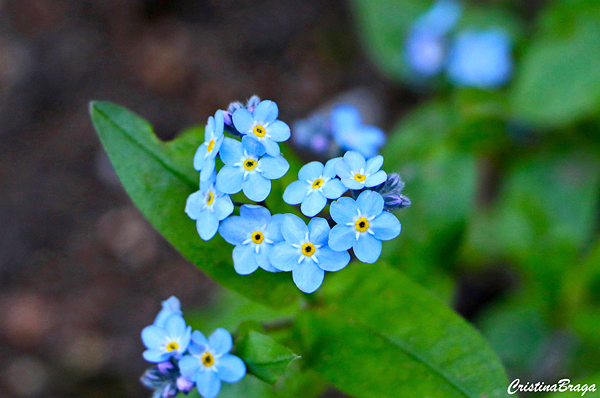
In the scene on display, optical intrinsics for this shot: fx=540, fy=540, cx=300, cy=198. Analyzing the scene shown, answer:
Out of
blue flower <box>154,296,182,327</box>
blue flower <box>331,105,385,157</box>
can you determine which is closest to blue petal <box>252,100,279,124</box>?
blue flower <box>331,105,385,157</box>

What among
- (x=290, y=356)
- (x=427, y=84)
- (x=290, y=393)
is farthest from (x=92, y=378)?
(x=427, y=84)

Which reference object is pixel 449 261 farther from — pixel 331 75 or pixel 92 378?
pixel 92 378

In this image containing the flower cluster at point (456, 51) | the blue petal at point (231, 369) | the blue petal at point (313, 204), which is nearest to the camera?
the blue petal at point (313, 204)

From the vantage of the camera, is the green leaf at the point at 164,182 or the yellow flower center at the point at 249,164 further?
the green leaf at the point at 164,182

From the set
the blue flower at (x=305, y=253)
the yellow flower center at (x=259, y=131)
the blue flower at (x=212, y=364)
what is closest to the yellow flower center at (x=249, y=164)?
the yellow flower center at (x=259, y=131)

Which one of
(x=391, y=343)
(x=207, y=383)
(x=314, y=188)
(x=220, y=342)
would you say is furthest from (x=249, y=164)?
(x=391, y=343)

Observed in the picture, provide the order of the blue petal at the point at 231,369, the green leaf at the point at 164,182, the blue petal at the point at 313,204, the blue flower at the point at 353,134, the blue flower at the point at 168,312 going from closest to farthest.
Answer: the blue petal at the point at 313,204 → the blue petal at the point at 231,369 → the blue flower at the point at 168,312 → the green leaf at the point at 164,182 → the blue flower at the point at 353,134

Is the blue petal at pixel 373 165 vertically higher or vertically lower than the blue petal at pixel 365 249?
higher

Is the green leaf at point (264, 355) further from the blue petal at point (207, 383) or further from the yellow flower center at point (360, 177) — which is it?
the yellow flower center at point (360, 177)
